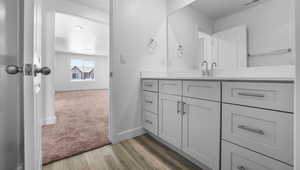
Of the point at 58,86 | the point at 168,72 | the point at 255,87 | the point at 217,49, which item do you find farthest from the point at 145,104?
the point at 58,86

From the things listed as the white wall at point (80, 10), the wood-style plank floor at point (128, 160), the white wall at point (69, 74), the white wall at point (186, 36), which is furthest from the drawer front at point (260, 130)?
the white wall at point (69, 74)

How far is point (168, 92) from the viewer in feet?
4.78

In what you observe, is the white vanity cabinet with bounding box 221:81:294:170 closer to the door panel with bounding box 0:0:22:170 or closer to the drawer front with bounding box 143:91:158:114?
the drawer front with bounding box 143:91:158:114

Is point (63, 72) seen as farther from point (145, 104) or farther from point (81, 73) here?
point (145, 104)

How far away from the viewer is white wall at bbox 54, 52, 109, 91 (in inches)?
280

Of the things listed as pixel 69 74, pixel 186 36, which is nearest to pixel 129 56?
pixel 186 36

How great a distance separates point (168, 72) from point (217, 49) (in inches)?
35.1

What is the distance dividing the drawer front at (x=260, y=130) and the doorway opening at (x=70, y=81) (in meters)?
1.43

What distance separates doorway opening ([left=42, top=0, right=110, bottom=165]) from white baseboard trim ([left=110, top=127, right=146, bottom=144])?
0.10 meters

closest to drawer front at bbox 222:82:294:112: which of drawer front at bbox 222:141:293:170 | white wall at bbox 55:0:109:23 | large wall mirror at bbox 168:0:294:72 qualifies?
drawer front at bbox 222:141:293:170

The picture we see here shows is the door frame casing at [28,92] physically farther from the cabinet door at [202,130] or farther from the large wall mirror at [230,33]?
the large wall mirror at [230,33]

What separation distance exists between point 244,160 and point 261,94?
45 cm

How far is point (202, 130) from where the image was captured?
108 centimetres

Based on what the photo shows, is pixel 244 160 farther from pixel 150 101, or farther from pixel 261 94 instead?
pixel 150 101
